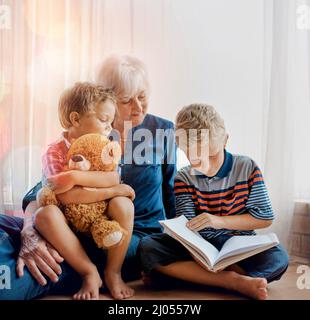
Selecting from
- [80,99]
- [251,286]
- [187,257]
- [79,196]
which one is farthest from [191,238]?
[80,99]

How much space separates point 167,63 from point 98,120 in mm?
240

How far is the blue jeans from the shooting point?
866mm

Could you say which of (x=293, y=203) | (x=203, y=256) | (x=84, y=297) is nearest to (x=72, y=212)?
(x=84, y=297)

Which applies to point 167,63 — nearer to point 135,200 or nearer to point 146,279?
point 135,200

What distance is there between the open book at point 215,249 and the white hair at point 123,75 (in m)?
0.32

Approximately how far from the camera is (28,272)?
0.88 m

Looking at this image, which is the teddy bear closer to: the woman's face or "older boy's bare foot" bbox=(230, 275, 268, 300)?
the woman's face

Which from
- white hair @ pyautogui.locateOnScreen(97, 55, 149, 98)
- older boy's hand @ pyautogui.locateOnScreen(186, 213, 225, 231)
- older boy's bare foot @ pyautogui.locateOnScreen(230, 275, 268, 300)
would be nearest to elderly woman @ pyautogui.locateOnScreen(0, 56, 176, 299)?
white hair @ pyautogui.locateOnScreen(97, 55, 149, 98)

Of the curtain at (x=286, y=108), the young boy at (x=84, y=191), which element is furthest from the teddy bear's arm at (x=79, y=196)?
the curtain at (x=286, y=108)

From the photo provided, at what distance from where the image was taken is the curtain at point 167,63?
1030 mm

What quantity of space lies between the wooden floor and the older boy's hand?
14 centimetres

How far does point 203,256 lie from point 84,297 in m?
0.26

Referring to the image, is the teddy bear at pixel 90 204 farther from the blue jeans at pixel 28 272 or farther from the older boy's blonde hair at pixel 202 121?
the older boy's blonde hair at pixel 202 121

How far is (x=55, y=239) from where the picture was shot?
2.95 ft
